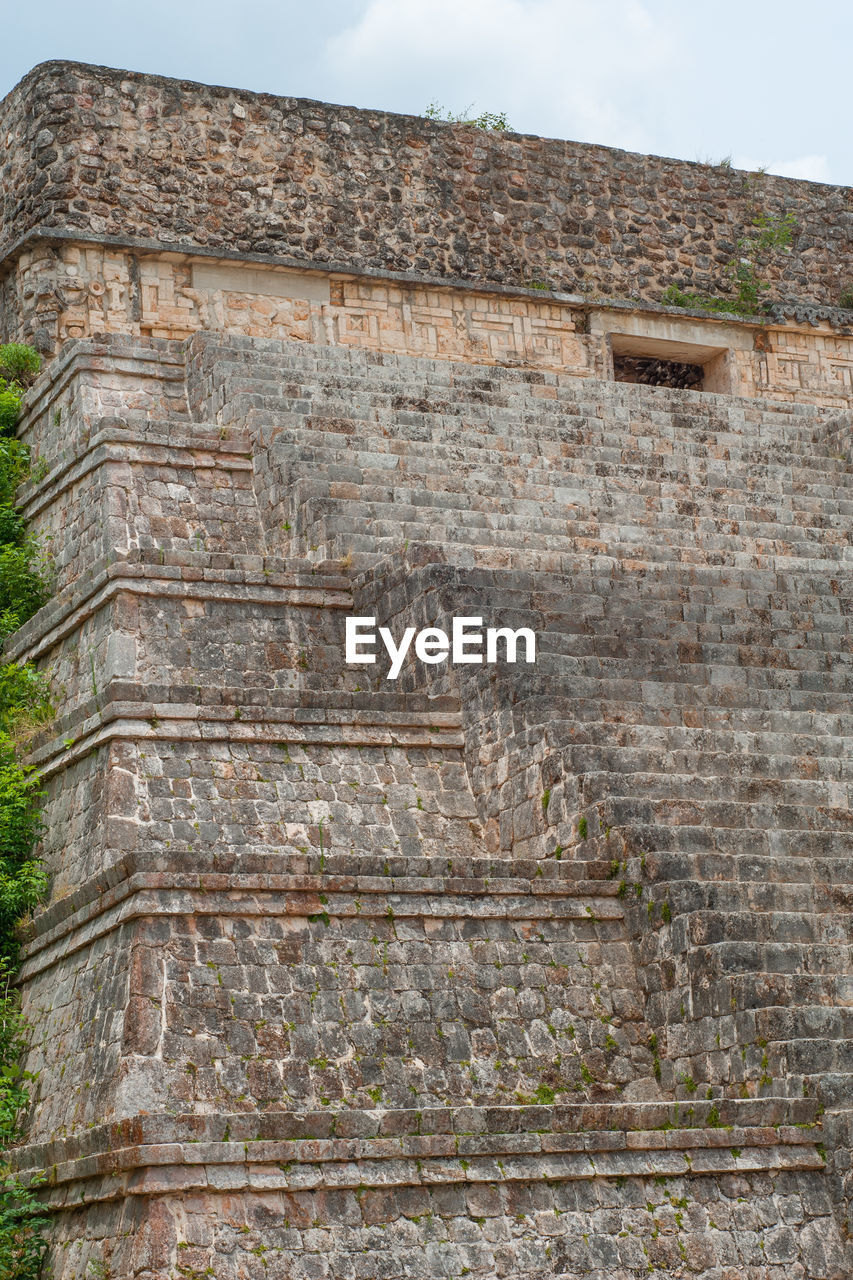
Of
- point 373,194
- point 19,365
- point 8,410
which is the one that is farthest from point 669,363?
point 8,410

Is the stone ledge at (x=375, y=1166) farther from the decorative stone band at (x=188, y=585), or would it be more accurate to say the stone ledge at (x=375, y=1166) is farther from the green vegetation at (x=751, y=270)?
the green vegetation at (x=751, y=270)

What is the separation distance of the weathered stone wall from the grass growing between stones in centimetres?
385

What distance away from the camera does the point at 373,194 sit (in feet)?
61.1

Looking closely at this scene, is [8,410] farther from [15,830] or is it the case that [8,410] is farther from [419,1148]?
[419,1148]

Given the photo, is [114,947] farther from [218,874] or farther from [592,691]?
[592,691]

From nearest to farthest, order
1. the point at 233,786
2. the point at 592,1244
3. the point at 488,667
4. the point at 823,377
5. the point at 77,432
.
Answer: the point at 592,1244 < the point at 233,786 < the point at 488,667 < the point at 77,432 < the point at 823,377

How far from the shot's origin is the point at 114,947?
801 centimetres

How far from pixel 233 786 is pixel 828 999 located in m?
3.12

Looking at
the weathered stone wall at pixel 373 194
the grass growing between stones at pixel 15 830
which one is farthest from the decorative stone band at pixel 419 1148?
the weathered stone wall at pixel 373 194

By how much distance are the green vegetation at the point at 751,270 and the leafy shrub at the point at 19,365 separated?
7.59 metres

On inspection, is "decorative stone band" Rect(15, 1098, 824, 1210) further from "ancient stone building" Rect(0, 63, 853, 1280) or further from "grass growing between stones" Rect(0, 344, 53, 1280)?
"grass growing between stones" Rect(0, 344, 53, 1280)

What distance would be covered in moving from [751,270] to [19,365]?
9.10 m

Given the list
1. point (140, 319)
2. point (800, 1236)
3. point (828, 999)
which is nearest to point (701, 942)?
point (828, 999)

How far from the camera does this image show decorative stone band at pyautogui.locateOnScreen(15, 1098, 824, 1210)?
6.80 meters
